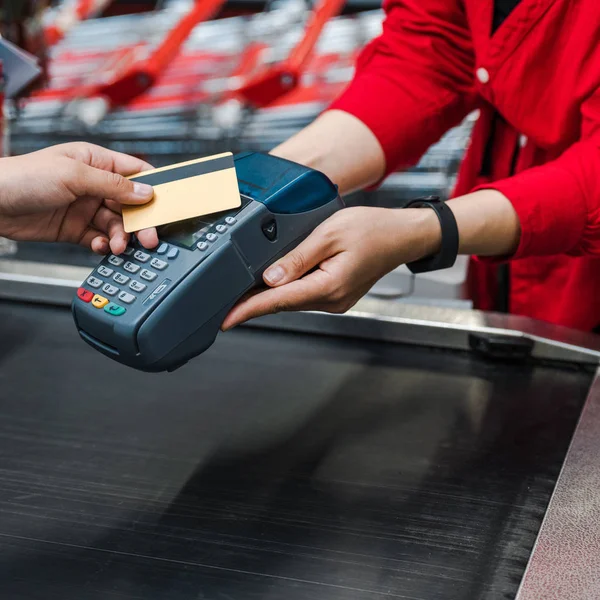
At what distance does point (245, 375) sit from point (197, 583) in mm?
381

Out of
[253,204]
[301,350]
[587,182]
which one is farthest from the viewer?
[301,350]

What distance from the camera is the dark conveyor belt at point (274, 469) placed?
690 millimetres

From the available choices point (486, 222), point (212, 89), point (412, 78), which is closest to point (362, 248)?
point (486, 222)

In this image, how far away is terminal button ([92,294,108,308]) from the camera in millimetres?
752

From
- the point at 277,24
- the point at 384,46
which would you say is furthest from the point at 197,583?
the point at 277,24

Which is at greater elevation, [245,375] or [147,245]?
[147,245]

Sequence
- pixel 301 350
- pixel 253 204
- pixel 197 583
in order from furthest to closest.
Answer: pixel 301 350, pixel 253 204, pixel 197 583

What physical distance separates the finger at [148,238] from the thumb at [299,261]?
0.32 ft

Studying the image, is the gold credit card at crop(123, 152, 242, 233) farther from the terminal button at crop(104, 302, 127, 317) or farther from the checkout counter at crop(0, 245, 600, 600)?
the checkout counter at crop(0, 245, 600, 600)

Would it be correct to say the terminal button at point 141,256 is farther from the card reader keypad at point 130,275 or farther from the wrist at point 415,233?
the wrist at point 415,233

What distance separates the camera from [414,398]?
3.22 ft

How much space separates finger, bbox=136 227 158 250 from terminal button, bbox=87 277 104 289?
0.05 meters

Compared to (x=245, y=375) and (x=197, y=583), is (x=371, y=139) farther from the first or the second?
(x=197, y=583)

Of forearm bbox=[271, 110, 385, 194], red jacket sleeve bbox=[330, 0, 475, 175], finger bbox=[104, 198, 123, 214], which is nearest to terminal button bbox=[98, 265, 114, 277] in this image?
finger bbox=[104, 198, 123, 214]
